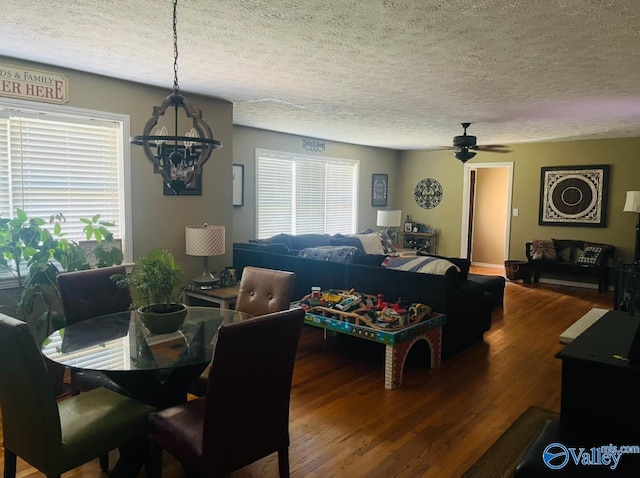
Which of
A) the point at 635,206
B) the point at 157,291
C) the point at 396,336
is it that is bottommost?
the point at 396,336

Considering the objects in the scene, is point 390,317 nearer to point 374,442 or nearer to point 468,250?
point 374,442

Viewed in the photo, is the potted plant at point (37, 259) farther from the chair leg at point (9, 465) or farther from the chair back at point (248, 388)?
the chair back at point (248, 388)

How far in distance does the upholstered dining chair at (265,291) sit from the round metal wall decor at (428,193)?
657 centimetres

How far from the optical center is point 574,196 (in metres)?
7.52

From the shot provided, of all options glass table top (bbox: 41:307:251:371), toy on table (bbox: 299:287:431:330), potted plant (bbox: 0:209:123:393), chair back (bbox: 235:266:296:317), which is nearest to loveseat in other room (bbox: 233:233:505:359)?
toy on table (bbox: 299:287:431:330)

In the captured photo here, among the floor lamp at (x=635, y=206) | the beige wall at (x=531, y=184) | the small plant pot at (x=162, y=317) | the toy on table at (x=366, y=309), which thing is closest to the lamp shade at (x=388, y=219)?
the beige wall at (x=531, y=184)

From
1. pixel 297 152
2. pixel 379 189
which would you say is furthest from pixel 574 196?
pixel 297 152

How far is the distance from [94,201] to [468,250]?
6.92 m

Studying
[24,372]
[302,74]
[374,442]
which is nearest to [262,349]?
[24,372]

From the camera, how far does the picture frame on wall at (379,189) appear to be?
8977 mm

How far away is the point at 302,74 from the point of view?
3.71 metres

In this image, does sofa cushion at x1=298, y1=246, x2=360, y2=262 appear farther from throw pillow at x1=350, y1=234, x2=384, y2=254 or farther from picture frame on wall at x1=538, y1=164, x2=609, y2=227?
picture frame on wall at x1=538, y1=164, x2=609, y2=227

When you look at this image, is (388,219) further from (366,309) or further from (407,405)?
(407,405)

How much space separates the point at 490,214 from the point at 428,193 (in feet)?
4.68
